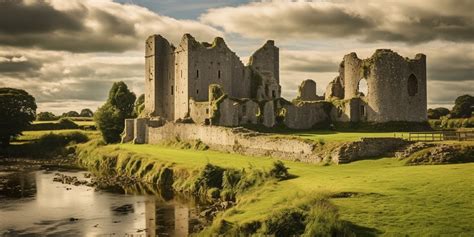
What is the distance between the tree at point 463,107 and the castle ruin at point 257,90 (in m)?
20.1

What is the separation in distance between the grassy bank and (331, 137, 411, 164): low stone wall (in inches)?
40.5

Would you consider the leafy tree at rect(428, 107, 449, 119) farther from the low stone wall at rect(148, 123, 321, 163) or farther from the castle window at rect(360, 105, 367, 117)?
the low stone wall at rect(148, 123, 321, 163)

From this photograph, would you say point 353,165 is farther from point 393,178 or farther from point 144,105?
Answer: point 144,105

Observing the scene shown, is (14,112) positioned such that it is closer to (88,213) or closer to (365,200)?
(88,213)

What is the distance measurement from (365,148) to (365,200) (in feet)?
41.0

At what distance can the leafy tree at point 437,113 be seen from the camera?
3092 inches

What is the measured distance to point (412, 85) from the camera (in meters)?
56.3

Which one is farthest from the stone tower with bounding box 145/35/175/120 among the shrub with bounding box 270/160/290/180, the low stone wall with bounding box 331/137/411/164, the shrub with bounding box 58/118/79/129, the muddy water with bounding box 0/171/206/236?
the shrub with bounding box 270/160/290/180

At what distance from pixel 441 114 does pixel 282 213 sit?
69.9 meters

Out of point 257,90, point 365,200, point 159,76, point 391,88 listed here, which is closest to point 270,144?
point 365,200

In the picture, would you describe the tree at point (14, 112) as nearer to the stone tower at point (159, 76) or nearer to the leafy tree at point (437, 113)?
the stone tower at point (159, 76)

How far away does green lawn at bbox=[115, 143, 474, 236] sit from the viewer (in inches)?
658

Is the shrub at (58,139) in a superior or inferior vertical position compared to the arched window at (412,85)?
inferior

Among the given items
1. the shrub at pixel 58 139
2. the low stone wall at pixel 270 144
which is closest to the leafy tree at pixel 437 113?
the low stone wall at pixel 270 144
